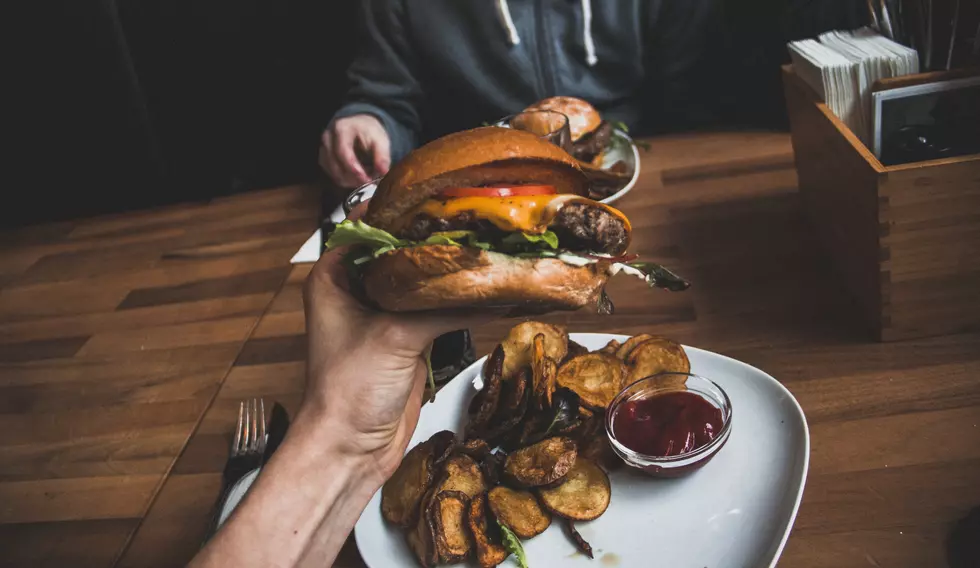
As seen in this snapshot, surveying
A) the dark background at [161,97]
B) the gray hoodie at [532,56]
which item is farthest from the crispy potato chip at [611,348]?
the dark background at [161,97]

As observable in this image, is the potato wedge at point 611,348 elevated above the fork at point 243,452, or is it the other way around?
the potato wedge at point 611,348

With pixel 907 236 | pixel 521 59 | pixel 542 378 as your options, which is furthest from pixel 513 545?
pixel 521 59

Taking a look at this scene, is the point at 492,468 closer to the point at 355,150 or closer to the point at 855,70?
the point at 855,70

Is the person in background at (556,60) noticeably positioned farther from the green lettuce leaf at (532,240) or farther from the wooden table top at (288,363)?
the green lettuce leaf at (532,240)

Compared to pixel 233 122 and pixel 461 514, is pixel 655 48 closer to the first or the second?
pixel 233 122

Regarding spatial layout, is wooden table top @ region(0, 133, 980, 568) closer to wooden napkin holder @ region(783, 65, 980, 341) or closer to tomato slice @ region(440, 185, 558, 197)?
wooden napkin holder @ region(783, 65, 980, 341)

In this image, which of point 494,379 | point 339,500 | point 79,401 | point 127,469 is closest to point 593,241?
point 494,379
